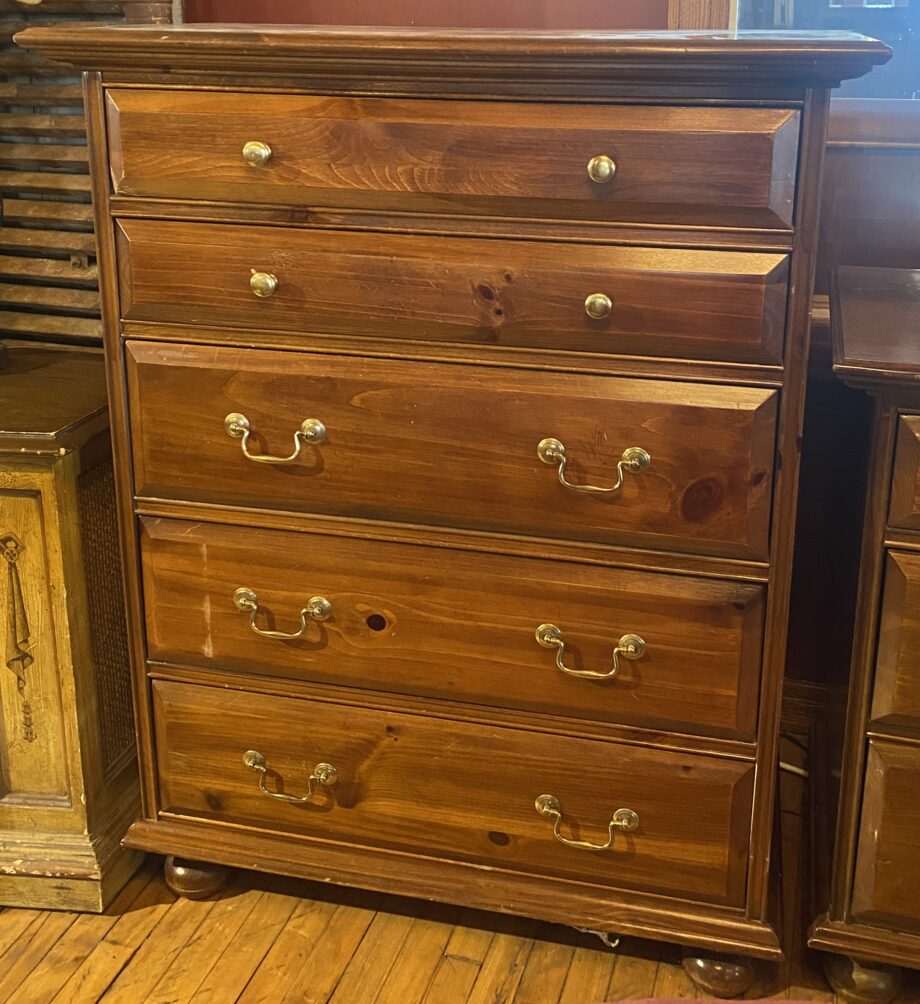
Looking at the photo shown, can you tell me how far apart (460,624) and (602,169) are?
2.03ft

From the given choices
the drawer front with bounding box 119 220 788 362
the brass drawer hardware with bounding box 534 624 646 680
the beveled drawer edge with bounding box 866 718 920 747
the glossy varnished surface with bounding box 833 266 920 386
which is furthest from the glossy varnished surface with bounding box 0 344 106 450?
the beveled drawer edge with bounding box 866 718 920 747

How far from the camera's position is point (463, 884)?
1.85 metres

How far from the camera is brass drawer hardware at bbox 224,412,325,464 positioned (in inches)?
66.0

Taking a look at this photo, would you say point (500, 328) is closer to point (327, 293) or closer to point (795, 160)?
point (327, 293)

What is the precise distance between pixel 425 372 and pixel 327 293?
0.16 m

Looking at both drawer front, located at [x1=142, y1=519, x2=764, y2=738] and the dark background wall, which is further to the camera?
the dark background wall

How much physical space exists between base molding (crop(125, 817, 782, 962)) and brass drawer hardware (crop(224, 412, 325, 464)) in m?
0.60

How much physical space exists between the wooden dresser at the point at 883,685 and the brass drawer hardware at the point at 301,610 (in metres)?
0.70

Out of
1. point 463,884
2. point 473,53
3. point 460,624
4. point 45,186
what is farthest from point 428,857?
point 45,186

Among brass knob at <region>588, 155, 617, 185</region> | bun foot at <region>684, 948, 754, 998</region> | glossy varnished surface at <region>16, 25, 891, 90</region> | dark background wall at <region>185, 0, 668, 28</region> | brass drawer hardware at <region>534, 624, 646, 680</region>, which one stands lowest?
bun foot at <region>684, 948, 754, 998</region>

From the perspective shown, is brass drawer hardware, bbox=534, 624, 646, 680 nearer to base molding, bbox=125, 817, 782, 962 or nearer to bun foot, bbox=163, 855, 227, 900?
base molding, bbox=125, 817, 782, 962

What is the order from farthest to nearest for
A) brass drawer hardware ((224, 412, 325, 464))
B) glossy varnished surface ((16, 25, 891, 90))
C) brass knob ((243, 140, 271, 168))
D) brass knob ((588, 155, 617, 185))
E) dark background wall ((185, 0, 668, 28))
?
dark background wall ((185, 0, 668, 28)) < brass drawer hardware ((224, 412, 325, 464)) < brass knob ((243, 140, 271, 168)) < brass knob ((588, 155, 617, 185)) < glossy varnished surface ((16, 25, 891, 90))

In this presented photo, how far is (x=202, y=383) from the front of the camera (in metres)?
1.70

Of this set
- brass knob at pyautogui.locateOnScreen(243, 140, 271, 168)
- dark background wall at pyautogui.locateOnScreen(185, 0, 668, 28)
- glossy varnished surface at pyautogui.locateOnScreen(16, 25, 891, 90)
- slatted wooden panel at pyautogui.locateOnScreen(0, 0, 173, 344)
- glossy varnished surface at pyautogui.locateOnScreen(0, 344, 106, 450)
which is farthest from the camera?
slatted wooden panel at pyautogui.locateOnScreen(0, 0, 173, 344)
